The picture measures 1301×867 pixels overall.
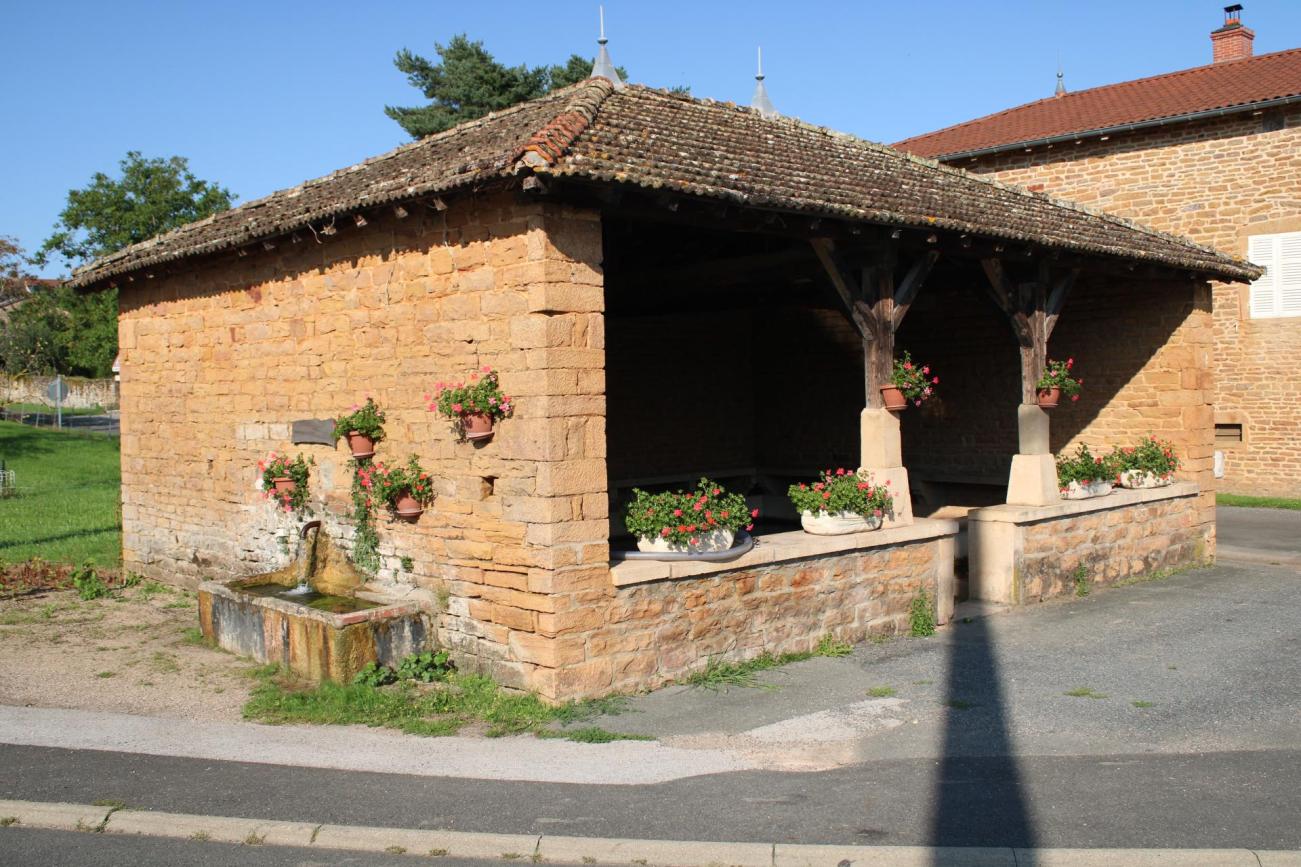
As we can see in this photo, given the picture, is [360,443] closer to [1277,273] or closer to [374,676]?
[374,676]

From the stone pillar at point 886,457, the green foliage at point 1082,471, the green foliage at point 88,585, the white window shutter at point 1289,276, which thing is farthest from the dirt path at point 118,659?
the white window shutter at point 1289,276

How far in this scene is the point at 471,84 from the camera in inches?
1115

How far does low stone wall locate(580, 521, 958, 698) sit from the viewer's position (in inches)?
261

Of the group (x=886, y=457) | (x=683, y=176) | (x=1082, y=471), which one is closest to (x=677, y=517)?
(x=683, y=176)

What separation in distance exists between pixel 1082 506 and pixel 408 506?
20.8 feet

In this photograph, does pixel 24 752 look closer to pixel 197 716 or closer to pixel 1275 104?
pixel 197 716

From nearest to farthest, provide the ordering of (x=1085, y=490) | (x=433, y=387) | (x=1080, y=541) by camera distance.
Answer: (x=433, y=387), (x=1080, y=541), (x=1085, y=490)

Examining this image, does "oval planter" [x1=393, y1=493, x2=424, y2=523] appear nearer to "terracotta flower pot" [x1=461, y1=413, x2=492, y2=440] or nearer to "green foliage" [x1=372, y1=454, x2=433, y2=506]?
"green foliage" [x1=372, y1=454, x2=433, y2=506]

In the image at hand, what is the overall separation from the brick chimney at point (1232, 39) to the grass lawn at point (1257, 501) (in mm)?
8289

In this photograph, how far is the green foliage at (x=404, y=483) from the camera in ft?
24.1

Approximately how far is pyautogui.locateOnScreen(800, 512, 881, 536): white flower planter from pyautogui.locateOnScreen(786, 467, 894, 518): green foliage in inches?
1.2

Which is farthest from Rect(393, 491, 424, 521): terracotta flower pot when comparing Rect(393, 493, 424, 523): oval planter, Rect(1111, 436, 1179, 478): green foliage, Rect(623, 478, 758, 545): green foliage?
Rect(1111, 436, 1179, 478): green foliage

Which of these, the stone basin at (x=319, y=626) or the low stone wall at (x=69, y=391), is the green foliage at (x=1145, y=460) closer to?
the stone basin at (x=319, y=626)

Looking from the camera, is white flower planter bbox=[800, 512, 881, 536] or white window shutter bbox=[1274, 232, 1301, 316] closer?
white flower planter bbox=[800, 512, 881, 536]
